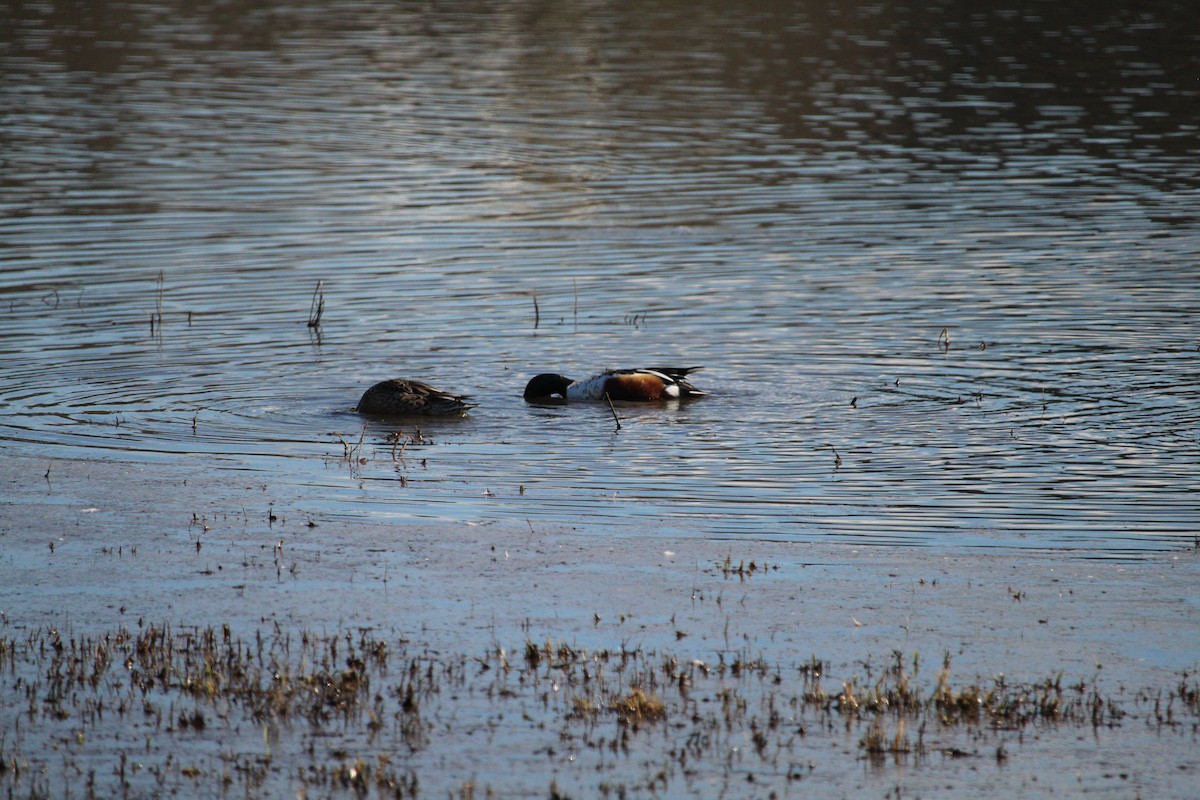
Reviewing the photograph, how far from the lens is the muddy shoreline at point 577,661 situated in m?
6.15

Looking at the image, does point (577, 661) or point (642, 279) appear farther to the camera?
point (642, 279)

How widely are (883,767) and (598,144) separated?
23732mm

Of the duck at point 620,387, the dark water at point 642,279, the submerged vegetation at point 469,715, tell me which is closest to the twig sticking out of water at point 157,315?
the dark water at point 642,279

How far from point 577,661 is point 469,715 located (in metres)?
0.70

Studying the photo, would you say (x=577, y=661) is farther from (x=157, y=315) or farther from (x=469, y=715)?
(x=157, y=315)

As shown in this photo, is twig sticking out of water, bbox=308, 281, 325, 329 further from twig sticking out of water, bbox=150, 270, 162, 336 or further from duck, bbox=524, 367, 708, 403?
duck, bbox=524, 367, 708, 403

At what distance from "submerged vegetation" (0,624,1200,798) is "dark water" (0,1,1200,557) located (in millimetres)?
2433

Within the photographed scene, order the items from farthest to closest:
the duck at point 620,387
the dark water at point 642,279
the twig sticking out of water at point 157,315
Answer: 1. the twig sticking out of water at point 157,315
2. the duck at point 620,387
3. the dark water at point 642,279

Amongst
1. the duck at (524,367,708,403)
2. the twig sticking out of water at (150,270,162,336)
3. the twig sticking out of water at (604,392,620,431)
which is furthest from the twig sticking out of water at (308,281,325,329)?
the twig sticking out of water at (604,392,620,431)

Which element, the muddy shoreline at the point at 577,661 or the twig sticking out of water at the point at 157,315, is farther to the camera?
the twig sticking out of water at the point at 157,315

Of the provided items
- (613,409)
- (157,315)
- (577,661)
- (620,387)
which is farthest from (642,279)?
(577,661)

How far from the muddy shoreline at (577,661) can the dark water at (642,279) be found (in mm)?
907

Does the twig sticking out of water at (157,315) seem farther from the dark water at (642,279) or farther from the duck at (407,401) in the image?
the duck at (407,401)

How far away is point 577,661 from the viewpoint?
7.16 m
